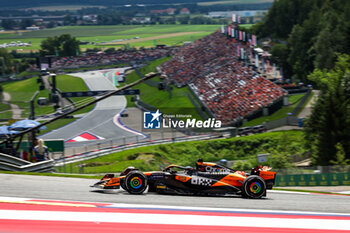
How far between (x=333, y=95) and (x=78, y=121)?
35.3m

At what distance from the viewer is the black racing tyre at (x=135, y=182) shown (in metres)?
11.3

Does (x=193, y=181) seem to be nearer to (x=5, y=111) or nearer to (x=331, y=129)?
(x=331, y=129)

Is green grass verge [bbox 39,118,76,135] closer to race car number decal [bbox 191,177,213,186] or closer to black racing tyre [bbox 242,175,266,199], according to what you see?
race car number decal [bbox 191,177,213,186]

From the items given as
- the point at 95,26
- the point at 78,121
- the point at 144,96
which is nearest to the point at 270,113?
the point at 144,96

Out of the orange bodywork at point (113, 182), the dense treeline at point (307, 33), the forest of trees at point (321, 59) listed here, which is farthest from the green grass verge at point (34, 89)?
the orange bodywork at point (113, 182)

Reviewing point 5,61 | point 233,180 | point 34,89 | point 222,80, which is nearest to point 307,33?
point 222,80

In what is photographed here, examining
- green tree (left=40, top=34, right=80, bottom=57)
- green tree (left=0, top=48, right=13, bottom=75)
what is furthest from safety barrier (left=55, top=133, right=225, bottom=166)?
green tree (left=40, top=34, right=80, bottom=57)

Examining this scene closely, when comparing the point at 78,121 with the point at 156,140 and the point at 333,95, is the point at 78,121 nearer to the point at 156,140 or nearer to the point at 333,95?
the point at 156,140

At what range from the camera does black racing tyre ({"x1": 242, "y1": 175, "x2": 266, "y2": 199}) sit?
39.7ft

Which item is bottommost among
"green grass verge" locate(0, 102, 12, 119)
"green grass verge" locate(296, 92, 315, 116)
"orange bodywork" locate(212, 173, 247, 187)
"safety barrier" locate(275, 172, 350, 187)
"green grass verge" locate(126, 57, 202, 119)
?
"green grass verge" locate(0, 102, 12, 119)

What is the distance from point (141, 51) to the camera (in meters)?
103

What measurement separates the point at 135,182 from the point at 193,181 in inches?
61.5

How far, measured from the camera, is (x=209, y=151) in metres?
40.7

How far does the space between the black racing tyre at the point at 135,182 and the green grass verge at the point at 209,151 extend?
74.6 ft
